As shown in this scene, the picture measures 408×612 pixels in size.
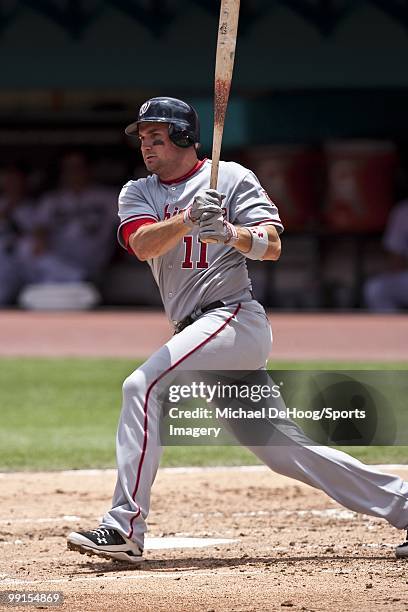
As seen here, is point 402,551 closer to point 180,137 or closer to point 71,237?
point 180,137

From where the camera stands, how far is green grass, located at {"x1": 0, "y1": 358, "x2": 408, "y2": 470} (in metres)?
7.52

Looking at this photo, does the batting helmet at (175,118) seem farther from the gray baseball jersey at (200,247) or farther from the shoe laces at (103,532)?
the shoe laces at (103,532)

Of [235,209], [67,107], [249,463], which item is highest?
[67,107]

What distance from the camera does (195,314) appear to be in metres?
4.65

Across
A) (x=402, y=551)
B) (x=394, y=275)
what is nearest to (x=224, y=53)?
(x=402, y=551)

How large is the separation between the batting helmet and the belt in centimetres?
61

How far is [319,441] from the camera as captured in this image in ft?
16.5

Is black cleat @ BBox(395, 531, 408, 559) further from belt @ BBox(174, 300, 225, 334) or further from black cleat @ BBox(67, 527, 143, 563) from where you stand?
belt @ BBox(174, 300, 225, 334)

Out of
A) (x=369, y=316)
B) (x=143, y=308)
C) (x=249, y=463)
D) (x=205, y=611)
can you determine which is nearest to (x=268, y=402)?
(x=205, y=611)

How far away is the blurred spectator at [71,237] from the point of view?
17422 mm

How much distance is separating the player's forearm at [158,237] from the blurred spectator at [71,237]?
12.9 meters

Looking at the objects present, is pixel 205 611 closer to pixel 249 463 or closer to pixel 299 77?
pixel 249 463

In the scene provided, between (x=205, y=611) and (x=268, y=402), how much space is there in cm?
107

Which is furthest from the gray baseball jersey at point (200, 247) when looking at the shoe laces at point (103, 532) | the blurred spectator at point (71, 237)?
the blurred spectator at point (71, 237)
